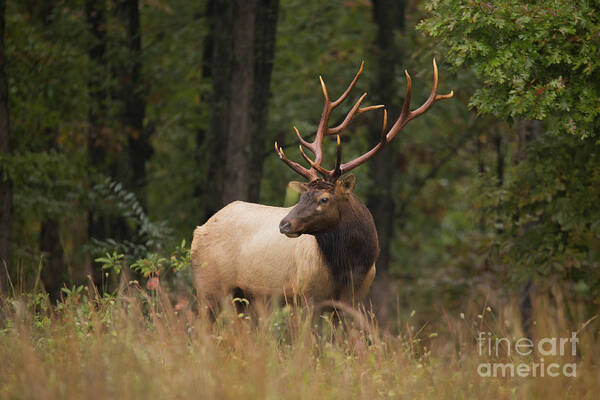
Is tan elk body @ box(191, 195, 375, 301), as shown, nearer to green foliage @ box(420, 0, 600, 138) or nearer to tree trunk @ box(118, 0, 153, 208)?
green foliage @ box(420, 0, 600, 138)

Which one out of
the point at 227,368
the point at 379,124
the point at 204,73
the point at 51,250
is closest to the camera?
the point at 227,368

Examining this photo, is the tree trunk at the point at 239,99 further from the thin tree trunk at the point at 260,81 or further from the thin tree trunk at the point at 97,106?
the thin tree trunk at the point at 97,106

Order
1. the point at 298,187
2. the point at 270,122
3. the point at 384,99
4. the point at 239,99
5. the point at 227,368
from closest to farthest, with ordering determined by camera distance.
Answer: the point at 227,368, the point at 298,187, the point at 239,99, the point at 384,99, the point at 270,122

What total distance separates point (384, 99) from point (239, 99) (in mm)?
4394

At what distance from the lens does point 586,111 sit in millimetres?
7055

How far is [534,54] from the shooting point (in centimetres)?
718

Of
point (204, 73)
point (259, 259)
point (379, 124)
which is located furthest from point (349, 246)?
point (204, 73)

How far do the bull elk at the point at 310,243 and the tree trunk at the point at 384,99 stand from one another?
685cm

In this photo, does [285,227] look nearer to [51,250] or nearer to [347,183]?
[347,183]

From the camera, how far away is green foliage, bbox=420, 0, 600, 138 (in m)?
7.03

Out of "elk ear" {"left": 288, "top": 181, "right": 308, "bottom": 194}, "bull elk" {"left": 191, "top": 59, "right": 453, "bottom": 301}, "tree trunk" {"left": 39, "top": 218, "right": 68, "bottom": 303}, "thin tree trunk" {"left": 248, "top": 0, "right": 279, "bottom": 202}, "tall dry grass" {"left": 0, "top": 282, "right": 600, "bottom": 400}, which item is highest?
"thin tree trunk" {"left": 248, "top": 0, "right": 279, "bottom": 202}

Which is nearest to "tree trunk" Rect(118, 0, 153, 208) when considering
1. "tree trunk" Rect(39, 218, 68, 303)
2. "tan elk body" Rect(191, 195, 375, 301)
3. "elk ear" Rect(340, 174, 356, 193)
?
"tree trunk" Rect(39, 218, 68, 303)

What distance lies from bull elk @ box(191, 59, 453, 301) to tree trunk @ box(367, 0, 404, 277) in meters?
6.85

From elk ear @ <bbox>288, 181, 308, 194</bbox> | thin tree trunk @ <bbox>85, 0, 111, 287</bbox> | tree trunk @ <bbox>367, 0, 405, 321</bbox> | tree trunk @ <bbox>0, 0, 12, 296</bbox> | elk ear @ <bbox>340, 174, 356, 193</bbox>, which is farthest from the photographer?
tree trunk @ <bbox>367, 0, 405, 321</bbox>
